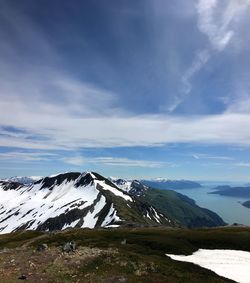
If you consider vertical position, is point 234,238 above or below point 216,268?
above

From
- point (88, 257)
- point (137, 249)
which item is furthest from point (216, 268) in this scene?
point (88, 257)

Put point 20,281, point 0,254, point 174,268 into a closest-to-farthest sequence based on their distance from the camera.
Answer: point 20,281
point 174,268
point 0,254

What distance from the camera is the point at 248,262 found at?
49.7 meters

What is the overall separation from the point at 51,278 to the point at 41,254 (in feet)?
30.9

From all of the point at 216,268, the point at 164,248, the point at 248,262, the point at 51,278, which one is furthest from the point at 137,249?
the point at 51,278

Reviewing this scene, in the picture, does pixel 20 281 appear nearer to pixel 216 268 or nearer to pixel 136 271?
pixel 136 271

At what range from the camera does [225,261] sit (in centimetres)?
4953

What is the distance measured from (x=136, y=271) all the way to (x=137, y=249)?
13564 mm

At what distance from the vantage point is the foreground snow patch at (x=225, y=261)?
141ft

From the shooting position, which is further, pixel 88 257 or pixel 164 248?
pixel 164 248

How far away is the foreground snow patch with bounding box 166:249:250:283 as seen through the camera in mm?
42875

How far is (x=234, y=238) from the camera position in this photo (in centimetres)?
6725

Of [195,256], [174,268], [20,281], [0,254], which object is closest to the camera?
[20,281]

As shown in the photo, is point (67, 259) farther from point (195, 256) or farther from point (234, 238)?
point (234, 238)
